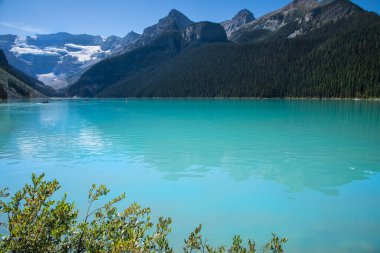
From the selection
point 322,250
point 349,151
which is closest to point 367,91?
point 349,151

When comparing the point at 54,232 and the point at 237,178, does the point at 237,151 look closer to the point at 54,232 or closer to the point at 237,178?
the point at 237,178

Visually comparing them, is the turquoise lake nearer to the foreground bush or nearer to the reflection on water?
the reflection on water

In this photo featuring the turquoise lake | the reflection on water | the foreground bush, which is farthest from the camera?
the reflection on water

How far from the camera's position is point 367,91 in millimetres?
149750

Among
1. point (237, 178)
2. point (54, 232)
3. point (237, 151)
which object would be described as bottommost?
point (237, 178)

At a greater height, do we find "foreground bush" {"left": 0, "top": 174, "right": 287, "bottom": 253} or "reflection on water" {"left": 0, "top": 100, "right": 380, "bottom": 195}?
"foreground bush" {"left": 0, "top": 174, "right": 287, "bottom": 253}

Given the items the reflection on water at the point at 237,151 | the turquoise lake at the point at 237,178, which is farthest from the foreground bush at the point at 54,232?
the reflection on water at the point at 237,151

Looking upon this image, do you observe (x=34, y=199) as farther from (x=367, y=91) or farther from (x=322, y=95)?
(x=322, y=95)

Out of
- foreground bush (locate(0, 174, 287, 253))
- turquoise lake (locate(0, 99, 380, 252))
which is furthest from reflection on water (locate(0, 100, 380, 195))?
foreground bush (locate(0, 174, 287, 253))

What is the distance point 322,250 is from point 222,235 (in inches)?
166

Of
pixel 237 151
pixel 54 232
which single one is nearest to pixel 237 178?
pixel 237 151

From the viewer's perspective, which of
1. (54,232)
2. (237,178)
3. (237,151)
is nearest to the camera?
(54,232)

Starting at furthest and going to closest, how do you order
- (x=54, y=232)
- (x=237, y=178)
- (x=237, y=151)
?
(x=237, y=151), (x=237, y=178), (x=54, y=232)

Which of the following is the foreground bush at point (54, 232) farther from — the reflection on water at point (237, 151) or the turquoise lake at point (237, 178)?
the reflection on water at point (237, 151)
